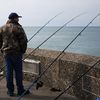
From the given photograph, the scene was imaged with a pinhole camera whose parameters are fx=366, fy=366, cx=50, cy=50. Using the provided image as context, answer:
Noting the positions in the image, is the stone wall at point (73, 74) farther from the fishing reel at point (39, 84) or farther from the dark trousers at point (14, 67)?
the dark trousers at point (14, 67)

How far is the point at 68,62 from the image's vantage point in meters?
6.80

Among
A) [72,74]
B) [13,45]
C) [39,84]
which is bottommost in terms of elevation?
[39,84]

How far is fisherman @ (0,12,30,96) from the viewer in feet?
21.9

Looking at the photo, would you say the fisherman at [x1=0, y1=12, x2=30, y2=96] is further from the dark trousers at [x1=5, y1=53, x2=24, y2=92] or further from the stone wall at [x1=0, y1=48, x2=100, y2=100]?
the stone wall at [x1=0, y1=48, x2=100, y2=100]

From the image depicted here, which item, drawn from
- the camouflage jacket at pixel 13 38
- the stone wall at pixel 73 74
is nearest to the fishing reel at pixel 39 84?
the stone wall at pixel 73 74

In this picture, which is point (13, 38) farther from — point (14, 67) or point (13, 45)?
point (14, 67)

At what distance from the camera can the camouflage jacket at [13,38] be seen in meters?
6.66

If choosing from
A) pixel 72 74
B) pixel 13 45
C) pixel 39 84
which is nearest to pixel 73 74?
pixel 72 74

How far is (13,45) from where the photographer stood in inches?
262

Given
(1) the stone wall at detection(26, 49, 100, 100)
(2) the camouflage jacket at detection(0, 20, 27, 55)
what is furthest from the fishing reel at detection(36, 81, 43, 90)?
(2) the camouflage jacket at detection(0, 20, 27, 55)

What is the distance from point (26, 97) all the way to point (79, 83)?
3.29 feet

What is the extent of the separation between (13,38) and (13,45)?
0.13 m

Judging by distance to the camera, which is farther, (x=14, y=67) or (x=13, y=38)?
(x=14, y=67)

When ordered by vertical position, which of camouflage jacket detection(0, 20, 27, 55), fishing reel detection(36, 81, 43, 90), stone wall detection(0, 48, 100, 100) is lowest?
→ fishing reel detection(36, 81, 43, 90)
